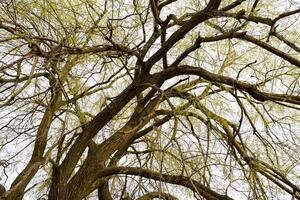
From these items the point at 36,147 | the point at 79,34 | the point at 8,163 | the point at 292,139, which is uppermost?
the point at 79,34

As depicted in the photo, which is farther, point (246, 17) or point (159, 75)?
point (159, 75)

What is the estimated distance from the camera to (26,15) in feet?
11.5

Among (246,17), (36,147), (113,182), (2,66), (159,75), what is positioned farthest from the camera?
(113,182)

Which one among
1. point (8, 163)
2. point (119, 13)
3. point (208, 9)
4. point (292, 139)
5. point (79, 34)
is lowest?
point (8, 163)

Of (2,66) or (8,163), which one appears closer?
(2,66)

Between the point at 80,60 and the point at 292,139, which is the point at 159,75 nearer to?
the point at 80,60

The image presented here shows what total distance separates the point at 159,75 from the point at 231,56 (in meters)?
1.23

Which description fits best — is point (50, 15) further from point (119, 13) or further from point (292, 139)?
point (292, 139)

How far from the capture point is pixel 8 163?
3664 millimetres

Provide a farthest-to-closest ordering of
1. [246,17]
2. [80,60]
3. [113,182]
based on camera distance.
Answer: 1. [113,182]
2. [80,60]
3. [246,17]

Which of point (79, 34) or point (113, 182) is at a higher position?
point (79, 34)

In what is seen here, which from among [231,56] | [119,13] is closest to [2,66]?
[119,13]

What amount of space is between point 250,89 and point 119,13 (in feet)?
4.96

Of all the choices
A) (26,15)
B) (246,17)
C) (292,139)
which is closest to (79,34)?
(26,15)
